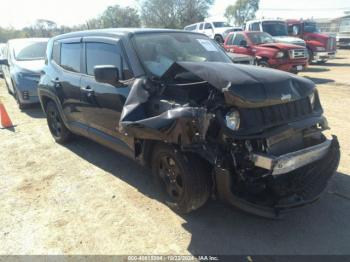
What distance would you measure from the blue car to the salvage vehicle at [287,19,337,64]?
13.1m

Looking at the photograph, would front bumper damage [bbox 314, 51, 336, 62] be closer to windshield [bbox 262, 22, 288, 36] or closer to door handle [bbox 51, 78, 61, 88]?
windshield [bbox 262, 22, 288, 36]

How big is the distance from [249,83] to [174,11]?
180 feet

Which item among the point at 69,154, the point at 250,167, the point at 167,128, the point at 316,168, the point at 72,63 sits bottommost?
the point at 69,154

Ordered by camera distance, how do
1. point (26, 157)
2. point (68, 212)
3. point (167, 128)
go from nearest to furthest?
point (167, 128) < point (68, 212) < point (26, 157)

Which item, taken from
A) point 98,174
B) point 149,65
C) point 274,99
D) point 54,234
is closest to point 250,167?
point 274,99

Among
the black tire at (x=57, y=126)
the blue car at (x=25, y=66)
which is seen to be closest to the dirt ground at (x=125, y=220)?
the black tire at (x=57, y=126)

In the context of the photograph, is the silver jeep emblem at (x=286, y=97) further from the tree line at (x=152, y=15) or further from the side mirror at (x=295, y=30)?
the tree line at (x=152, y=15)

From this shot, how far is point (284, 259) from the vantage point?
2912 mm

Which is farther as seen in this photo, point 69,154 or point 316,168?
point 69,154

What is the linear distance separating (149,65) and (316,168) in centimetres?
216

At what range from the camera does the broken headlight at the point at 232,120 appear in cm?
301

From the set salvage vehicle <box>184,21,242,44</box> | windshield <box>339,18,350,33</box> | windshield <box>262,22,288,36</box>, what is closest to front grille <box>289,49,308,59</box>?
windshield <box>262,22,288,36</box>

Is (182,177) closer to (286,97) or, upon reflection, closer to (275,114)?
(275,114)

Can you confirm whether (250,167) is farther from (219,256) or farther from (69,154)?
(69,154)
